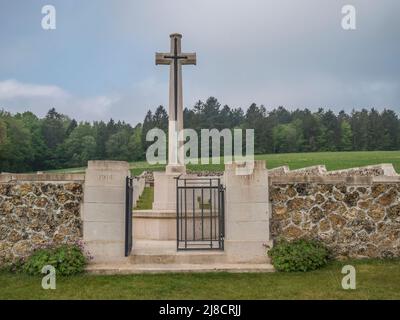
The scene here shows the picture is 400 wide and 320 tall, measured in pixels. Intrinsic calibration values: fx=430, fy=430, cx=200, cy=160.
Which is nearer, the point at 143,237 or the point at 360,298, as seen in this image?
the point at 360,298

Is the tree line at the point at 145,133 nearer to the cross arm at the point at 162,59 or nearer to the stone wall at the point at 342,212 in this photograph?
the cross arm at the point at 162,59

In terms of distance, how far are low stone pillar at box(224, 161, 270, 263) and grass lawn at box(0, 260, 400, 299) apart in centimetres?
73

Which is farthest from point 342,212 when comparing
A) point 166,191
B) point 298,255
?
point 166,191

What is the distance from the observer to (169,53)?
11.8 m

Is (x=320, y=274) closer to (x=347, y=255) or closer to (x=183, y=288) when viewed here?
(x=347, y=255)

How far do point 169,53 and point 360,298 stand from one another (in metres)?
8.02

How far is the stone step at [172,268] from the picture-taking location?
7.82m

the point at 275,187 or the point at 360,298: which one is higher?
the point at 275,187

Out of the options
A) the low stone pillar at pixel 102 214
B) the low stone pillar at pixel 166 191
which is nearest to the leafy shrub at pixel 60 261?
the low stone pillar at pixel 102 214

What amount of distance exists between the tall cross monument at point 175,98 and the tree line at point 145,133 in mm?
47718

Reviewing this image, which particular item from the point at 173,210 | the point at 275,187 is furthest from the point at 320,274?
the point at 173,210

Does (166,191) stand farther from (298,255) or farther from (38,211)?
(298,255)
